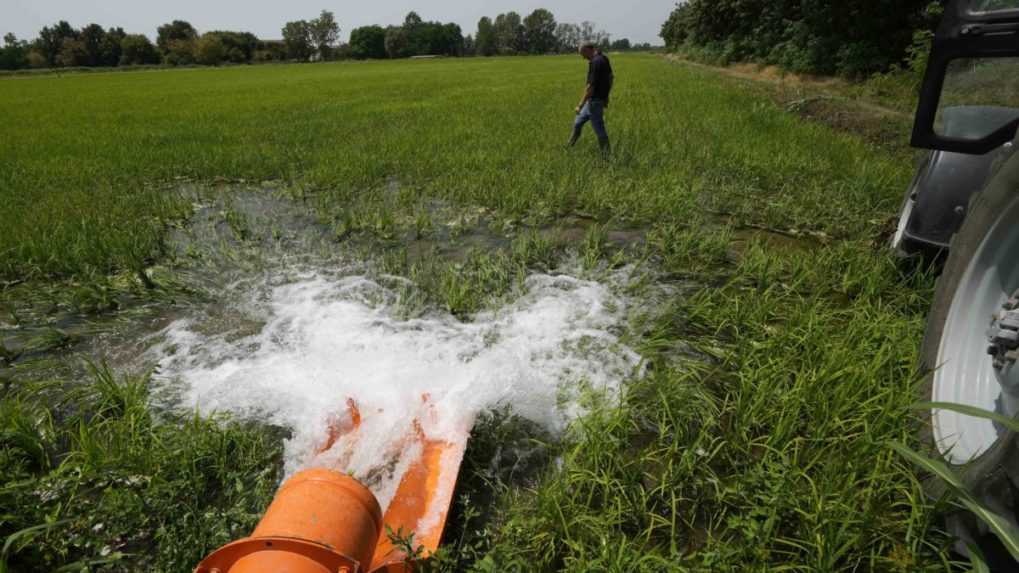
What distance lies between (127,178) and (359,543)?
7.06 meters

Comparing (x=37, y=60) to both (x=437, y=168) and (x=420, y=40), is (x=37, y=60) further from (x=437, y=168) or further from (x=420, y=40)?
(x=437, y=168)

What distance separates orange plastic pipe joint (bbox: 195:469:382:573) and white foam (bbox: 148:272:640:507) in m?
0.48

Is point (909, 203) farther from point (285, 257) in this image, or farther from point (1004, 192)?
point (285, 257)

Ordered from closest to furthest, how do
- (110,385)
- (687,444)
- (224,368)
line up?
1. (687,444)
2. (110,385)
3. (224,368)

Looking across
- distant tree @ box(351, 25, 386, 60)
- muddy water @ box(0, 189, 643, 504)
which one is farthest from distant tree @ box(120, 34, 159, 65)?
muddy water @ box(0, 189, 643, 504)

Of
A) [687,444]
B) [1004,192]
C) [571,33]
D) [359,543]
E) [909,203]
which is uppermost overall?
[571,33]

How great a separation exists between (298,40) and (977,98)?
357ft

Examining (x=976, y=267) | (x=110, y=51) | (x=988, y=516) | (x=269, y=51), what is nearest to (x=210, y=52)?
(x=269, y=51)

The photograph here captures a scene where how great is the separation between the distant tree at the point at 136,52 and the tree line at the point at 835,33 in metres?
90.4

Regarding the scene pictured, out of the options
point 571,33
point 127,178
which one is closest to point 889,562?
point 127,178

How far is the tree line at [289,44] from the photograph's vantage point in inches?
3061

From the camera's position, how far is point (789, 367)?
7.72 ft

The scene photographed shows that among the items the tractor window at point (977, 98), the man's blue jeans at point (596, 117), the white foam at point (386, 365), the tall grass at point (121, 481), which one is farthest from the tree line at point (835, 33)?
the tall grass at point (121, 481)

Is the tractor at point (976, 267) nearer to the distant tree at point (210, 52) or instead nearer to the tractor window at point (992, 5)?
the tractor window at point (992, 5)
